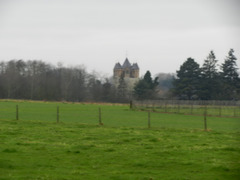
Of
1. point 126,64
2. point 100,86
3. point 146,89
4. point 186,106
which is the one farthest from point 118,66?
point 186,106

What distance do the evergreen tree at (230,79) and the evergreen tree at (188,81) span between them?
558 centimetres

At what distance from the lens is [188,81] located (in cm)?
8081

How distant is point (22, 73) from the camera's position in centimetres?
10888

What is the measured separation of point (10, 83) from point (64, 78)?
19049 mm

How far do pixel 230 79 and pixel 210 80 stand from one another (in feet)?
14.4

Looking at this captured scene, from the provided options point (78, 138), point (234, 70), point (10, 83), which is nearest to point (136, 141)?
point (78, 138)

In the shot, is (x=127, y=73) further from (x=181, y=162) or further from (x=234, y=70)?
(x=181, y=162)

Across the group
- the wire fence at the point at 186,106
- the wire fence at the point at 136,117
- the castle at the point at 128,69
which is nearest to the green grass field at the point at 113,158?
the wire fence at the point at 136,117

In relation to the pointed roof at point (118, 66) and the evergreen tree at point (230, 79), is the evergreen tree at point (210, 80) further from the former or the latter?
the pointed roof at point (118, 66)

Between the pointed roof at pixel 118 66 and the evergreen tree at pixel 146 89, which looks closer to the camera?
the evergreen tree at pixel 146 89

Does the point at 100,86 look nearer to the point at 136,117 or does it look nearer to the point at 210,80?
the point at 210,80

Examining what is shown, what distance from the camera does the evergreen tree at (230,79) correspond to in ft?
252

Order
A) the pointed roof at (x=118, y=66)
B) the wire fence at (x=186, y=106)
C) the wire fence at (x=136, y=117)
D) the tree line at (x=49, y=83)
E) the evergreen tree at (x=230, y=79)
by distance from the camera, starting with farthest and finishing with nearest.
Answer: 1. the pointed roof at (x=118, y=66)
2. the tree line at (x=49, y=83)
3. the evergreen tree at (x=230, y=79)
4. the wire fence at (x=186, y=106)
5. the wire fence at (x=136, y=117)

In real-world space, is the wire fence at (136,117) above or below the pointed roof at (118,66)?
below
